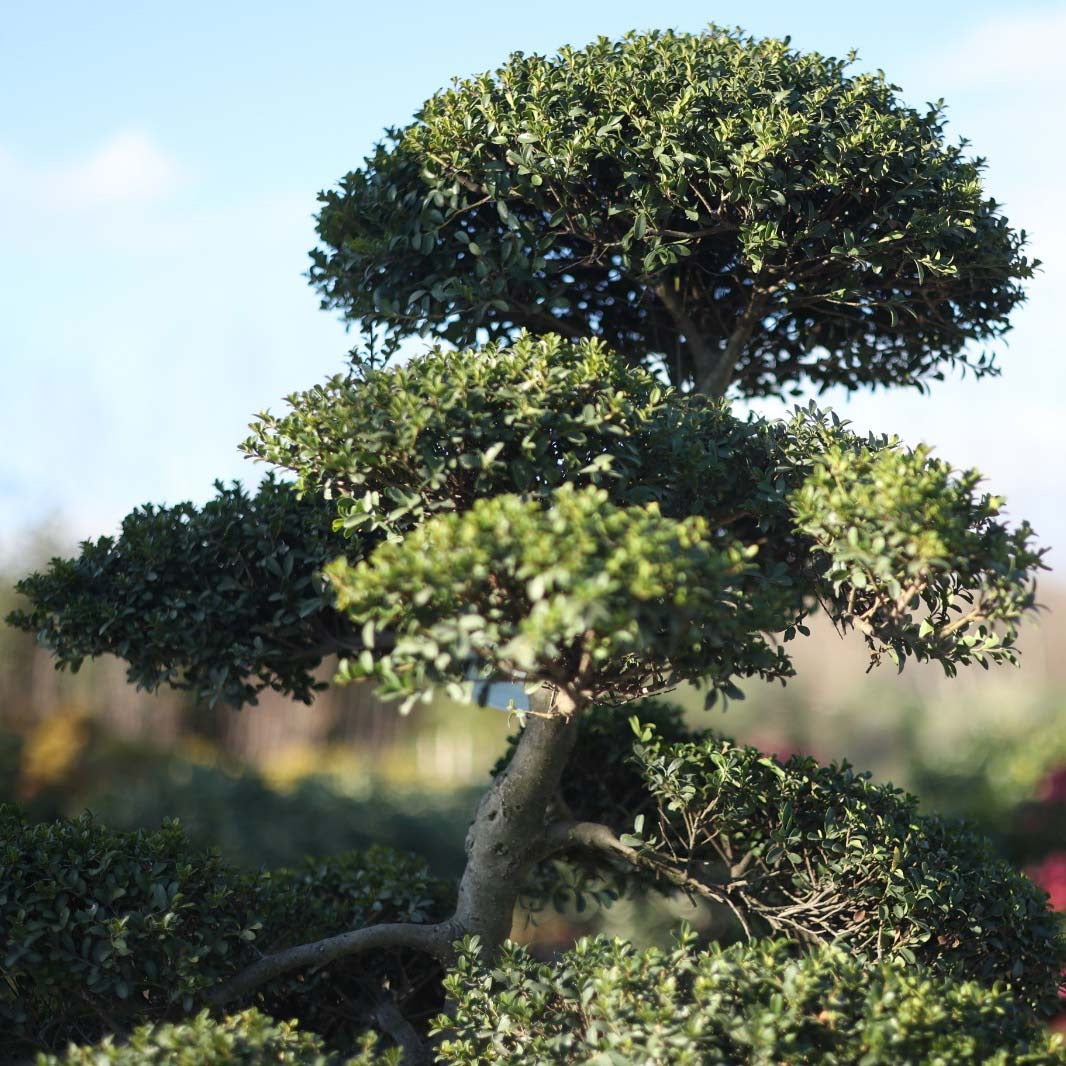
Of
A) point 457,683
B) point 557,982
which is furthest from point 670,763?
point 457,683

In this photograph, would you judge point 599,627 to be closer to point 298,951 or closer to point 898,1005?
point 898,1005

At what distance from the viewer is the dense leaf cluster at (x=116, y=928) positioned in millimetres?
4262

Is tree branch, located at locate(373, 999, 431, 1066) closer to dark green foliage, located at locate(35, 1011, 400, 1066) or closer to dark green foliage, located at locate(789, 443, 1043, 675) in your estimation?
dark green foliage, located at locate(35, 1011, 400, 1066)

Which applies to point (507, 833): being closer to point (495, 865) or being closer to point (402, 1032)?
point (495, 865)

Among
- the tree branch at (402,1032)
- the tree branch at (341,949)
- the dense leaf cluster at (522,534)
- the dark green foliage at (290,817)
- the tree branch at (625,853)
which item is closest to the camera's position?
the dense leaf cluster at (522,534)

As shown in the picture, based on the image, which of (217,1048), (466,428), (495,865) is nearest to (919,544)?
(466,428)

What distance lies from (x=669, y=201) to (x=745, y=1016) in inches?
114

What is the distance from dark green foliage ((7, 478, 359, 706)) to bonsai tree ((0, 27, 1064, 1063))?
0.02 m

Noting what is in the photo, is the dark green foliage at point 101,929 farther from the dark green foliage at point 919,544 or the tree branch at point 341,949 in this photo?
the dark green foliage at point 919,544

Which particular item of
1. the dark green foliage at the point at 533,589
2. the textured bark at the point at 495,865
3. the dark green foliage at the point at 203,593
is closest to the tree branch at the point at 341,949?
the textured bark at the point at 495,865

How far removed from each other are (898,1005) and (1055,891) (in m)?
5.57

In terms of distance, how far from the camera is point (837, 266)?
4.76m

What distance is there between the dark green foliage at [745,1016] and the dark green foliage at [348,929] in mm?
1313

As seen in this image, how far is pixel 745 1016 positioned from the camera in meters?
3.66
